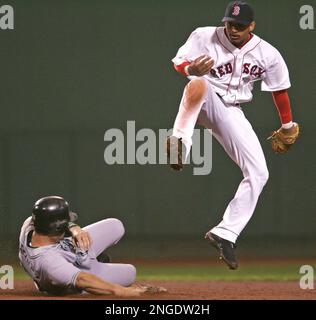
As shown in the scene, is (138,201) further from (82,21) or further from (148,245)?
(82,21)

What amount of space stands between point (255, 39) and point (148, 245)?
340cm

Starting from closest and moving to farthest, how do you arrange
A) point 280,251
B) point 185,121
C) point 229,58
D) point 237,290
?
point 185,121 < point 229,58 < point 237,290 < point 280,251

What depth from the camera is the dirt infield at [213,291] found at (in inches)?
253

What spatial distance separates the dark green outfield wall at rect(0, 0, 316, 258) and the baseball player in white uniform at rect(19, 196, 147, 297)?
2.87 m

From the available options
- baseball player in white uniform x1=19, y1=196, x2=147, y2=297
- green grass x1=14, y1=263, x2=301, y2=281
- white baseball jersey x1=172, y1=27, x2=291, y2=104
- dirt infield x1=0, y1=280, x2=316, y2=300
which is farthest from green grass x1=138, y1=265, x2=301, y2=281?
white baseball jersey x1=172, y1=27, x2=291, y2=104

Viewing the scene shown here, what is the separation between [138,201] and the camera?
9.59m

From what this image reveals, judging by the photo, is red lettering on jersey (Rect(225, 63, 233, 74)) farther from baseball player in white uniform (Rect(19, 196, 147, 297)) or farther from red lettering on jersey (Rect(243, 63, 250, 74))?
baseball player in white uniform (Rect(19, 196, 147, 297))

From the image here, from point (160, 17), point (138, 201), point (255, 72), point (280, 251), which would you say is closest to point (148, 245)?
point (138, 201)

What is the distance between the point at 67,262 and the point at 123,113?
3.36 meters

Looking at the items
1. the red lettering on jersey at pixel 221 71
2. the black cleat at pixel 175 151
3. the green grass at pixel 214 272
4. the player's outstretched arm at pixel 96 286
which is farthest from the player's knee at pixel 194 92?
the green grass at pixel 214 272

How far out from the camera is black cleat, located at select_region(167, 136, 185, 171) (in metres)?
5.88

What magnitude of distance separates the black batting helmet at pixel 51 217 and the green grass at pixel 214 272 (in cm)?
184

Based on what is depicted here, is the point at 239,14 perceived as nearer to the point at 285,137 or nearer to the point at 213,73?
the point at 213,73

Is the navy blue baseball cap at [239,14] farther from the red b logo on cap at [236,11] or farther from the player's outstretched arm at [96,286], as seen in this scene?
the player's outstretched arm at [96,286]
